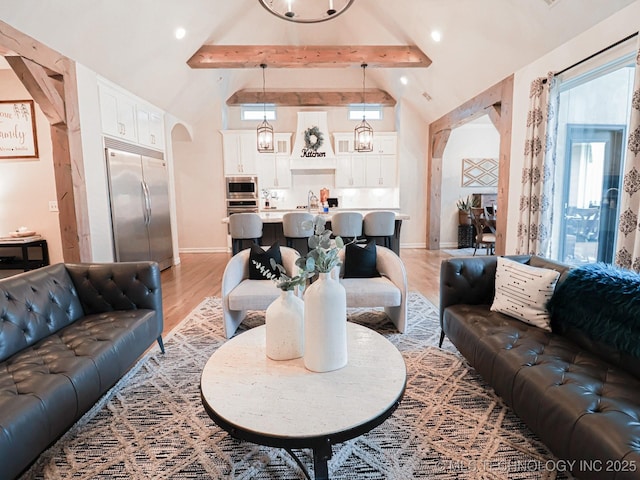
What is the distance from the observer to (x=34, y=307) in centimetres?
221

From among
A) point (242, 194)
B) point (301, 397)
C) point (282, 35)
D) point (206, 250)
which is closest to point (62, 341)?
point (301, 397)

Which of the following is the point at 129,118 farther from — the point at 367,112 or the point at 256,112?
the point at 367,112

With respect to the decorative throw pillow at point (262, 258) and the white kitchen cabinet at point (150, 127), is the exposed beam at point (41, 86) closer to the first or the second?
the white kitchen cabinet at point (150, 127)

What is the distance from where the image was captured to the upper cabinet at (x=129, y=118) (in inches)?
170

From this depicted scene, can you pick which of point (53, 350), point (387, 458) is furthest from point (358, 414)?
point (53, 350)

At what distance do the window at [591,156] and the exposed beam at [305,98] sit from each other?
4645 mm

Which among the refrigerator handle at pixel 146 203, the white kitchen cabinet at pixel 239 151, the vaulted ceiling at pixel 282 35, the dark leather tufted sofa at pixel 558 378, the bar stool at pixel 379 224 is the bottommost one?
the dark leather tufted sofa at pixel 558 378

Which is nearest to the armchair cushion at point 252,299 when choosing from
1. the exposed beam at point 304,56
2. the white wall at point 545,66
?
the white wall at point 545,66

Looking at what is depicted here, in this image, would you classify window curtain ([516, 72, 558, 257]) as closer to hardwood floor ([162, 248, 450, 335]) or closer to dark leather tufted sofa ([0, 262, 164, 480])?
hardwood floor ([162, 248, 450, 335])

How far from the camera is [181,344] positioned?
2992mm

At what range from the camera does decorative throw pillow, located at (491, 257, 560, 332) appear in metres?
2.19

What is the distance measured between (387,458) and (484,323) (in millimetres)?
1075

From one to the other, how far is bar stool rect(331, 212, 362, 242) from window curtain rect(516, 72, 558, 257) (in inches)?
78.1

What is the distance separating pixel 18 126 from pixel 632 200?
635 centimetres
